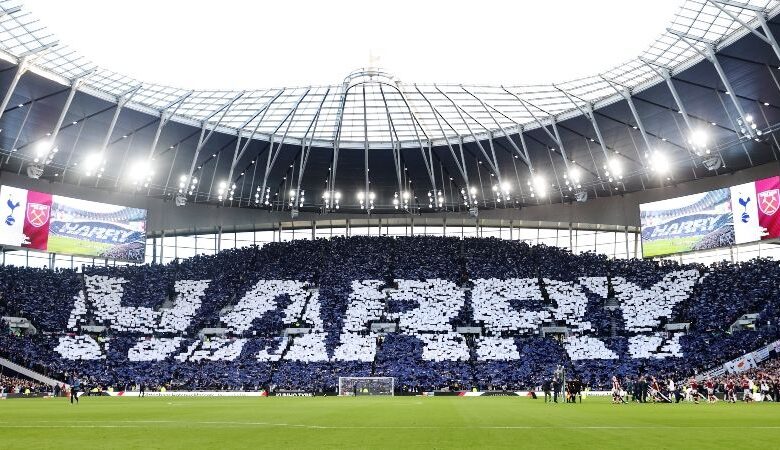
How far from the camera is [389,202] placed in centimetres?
7181

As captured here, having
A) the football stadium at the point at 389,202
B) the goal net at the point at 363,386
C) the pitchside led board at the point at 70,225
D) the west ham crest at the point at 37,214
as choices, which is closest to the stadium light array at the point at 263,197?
the football stadium at the point at 389,202

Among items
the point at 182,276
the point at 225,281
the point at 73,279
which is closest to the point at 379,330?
the point at 225,281

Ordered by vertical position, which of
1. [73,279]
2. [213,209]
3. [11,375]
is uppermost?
[213,209]

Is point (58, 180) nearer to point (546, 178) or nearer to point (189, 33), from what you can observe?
point (189, 33)

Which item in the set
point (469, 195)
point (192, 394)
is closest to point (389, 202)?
point (469, 195)

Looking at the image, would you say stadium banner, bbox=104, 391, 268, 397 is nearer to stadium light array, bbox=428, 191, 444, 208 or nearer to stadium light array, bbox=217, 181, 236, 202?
stadium light array, bbox=217, 181, 236, 202

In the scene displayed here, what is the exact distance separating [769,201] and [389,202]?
118 ft

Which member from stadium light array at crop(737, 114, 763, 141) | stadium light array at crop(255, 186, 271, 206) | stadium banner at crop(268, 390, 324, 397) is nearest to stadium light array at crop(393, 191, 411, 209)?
stadium light array at crop(255, 186, 271, 206)

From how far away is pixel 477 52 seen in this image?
46656 millimetres

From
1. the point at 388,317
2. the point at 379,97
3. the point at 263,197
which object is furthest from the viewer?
the point at 263,197

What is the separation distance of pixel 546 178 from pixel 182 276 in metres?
38.0

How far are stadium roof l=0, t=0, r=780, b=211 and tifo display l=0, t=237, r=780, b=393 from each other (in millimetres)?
7334

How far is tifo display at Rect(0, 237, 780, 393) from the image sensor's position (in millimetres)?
52000

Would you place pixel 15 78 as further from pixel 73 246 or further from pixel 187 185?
pixel 187 185
